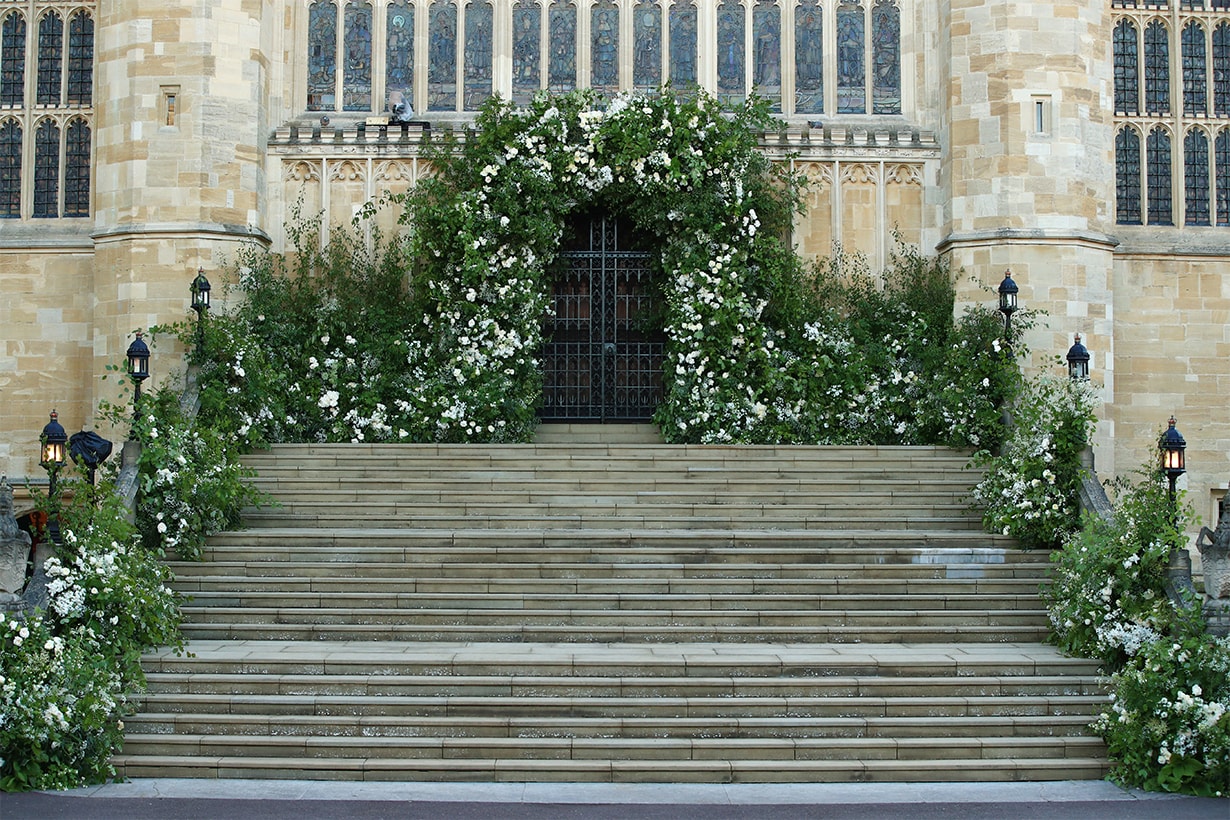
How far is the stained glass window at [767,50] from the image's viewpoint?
1961 centimetres

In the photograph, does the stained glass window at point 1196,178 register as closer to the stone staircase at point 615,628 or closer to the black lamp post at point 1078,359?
Answer: the black lamp post at point 1078,359

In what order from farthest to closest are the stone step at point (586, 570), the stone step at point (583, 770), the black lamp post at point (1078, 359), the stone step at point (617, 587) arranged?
1. the black lamp post at point (1078, 359)
2. the stone step at point (586, 570)
3. the stone step at point (617, 587)
4. the stone step at point (583, 770)

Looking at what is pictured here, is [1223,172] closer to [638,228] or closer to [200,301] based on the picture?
[638,228]

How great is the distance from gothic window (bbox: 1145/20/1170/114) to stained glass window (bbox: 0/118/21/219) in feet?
58.1

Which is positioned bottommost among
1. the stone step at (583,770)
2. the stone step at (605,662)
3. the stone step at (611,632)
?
the stone step at (583,770)

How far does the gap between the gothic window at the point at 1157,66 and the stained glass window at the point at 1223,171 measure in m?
0.99

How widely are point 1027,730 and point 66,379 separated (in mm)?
14738

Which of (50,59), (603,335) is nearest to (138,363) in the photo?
(603,335)

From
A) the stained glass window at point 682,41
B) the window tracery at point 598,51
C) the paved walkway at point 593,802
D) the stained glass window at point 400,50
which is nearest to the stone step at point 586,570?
the paved walkway at point 593,802

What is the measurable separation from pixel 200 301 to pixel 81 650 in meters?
7.57

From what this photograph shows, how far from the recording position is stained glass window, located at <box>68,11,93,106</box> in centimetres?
1969

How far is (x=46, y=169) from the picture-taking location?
19609mm

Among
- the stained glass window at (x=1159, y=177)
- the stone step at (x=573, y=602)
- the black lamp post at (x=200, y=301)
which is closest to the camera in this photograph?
the stone step at (x=573, y=602)

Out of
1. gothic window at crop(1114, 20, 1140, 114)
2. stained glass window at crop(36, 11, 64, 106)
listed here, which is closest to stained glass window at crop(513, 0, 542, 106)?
stained glass window at crop(36, 11, 64, 106)
